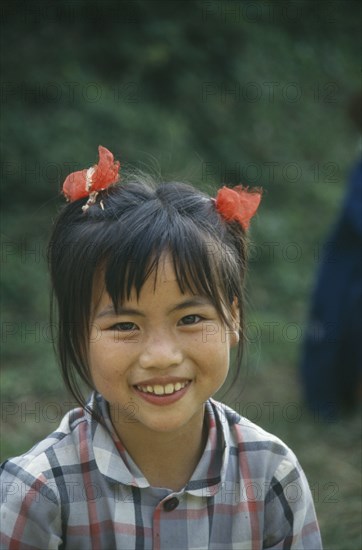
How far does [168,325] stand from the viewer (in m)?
1.74

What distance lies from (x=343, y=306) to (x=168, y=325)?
6.31 feet

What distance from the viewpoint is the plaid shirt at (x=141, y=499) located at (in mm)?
1798

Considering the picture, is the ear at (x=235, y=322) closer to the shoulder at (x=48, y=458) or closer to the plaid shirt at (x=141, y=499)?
the plaid shirt at (x=141, y=499)

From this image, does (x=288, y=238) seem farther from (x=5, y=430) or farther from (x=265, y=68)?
(x=5, y=430)

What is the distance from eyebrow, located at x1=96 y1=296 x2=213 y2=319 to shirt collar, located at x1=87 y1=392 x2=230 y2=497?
253 millimetres

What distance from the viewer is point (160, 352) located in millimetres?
1700

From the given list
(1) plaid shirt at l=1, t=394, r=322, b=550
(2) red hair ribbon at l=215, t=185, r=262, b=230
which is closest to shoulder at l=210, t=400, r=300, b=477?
(1) plaid shirt at l=1, t=394, r=322, b=550

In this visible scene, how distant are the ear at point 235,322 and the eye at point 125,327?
0.23 metres

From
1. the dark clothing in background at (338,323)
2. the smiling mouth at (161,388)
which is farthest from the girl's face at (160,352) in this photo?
the dark clothing in background at (338,323)

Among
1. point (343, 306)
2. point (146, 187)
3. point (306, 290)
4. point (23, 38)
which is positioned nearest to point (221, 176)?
point (306, 290)

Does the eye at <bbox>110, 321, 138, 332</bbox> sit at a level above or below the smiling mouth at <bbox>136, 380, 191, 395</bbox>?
above

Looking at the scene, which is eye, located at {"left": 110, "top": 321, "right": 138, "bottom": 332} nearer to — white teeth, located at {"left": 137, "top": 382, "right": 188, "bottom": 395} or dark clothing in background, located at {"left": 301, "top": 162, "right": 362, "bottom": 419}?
white teeth, located at {"left": 137, "top": 382, "right": 188, "bottom": 395}

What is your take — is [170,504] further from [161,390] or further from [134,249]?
[134,249]

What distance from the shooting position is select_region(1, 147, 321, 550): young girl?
5.73ft
